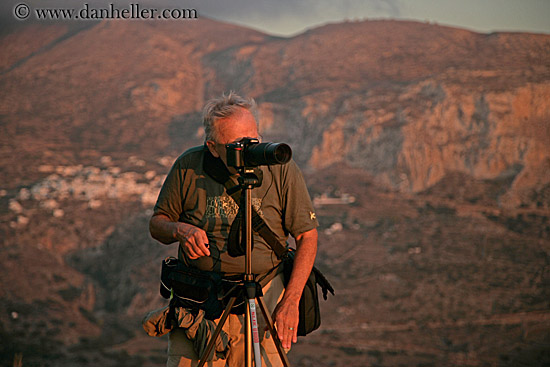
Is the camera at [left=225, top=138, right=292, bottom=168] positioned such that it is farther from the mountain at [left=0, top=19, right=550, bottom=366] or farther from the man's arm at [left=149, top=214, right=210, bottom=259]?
the mountain at [left=0, top=19, right=550, bottom=366]

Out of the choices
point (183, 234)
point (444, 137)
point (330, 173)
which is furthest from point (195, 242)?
point (444, 137)

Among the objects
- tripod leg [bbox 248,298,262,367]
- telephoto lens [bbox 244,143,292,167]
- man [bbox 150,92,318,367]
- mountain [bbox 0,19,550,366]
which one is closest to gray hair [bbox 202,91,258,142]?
man [bbox 150,92,318,367]

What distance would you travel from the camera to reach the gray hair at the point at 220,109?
2432 mm

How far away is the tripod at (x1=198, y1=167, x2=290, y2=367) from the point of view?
229 cm

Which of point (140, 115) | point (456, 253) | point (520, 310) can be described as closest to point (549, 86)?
point (456, 253)

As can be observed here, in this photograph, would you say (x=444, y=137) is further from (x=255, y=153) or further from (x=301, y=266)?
(x=255, y=153)

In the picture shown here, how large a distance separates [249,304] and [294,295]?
0.19m

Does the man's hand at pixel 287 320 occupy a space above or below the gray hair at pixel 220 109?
below

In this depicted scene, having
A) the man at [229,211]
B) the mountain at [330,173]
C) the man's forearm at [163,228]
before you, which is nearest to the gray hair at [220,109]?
the man at [229,211]

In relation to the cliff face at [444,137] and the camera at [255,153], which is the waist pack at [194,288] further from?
the cliff face at [444,137]

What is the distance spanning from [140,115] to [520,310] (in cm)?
1858

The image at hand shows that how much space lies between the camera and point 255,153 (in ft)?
7.38

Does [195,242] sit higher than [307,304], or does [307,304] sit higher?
[195,242]

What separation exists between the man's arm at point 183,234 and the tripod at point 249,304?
166 millimetres
